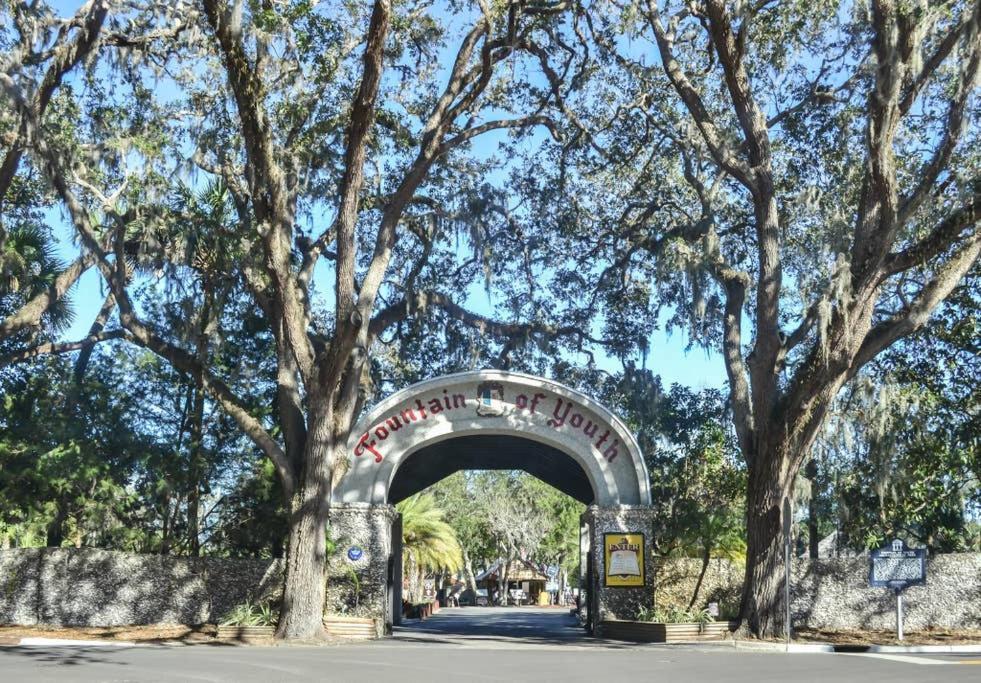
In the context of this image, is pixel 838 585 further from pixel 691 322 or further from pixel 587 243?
pixel 587 243

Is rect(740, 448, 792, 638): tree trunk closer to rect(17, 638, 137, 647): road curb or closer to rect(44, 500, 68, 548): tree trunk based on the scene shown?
rect(17, 638, 137, 647): road curb

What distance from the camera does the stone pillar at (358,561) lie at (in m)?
23.0

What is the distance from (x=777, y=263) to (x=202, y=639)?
1383 cm

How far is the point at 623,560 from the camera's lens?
23.8m

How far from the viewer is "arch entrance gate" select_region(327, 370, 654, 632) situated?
2338cm

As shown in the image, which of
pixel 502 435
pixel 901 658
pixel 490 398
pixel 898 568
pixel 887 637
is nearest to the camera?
pixel 901 658

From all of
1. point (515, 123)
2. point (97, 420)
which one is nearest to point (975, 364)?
point (515, 123)

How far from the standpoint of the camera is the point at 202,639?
66.1 ft

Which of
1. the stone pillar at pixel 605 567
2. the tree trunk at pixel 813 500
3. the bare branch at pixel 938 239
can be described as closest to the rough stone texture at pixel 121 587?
the stone pillar at pixel 605 567

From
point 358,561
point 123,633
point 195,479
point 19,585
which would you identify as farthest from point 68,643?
point 195,479

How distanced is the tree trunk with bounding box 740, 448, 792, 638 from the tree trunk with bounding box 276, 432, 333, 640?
856 cm

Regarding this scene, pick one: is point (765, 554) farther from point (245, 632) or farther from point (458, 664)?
point (245, 632)

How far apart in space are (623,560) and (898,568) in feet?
19.9

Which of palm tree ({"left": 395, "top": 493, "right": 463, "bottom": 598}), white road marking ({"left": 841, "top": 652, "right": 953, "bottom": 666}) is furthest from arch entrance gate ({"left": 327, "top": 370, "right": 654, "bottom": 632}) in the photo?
palm tree ({"left": 395, "top": 493, "right": 463, "bottom": 598})
